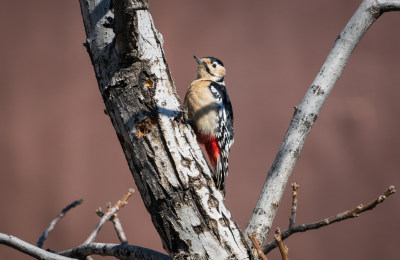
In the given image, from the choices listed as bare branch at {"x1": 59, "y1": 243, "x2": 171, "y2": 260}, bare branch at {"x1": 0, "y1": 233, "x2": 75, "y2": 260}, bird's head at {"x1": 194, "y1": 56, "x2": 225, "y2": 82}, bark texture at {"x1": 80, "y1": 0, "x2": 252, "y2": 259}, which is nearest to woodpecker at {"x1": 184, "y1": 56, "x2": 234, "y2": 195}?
bird's head at {"x1": 194, "y1": 56, "x2": 225, "y2": 82}

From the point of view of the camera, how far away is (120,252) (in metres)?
1.89

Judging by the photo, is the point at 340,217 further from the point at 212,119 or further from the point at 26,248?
the point at 212,119

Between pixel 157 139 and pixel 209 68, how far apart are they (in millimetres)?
2049

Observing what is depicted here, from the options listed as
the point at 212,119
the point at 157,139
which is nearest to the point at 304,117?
the point at 157,139

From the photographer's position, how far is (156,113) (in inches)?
65.9

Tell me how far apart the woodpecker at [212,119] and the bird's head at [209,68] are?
242 millimetres

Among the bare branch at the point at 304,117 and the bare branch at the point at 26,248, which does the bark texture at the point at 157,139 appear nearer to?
the bare branch at the point at 304,117

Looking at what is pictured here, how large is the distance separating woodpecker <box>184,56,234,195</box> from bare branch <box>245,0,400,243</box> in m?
0.94

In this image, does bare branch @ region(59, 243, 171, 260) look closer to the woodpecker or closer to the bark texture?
the bark texture

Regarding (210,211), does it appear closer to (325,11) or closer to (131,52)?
(131,52)

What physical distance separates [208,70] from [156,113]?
2.00 metres

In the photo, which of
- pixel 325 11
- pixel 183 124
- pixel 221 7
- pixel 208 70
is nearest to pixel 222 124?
pixel 208 70

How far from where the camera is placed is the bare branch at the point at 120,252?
178 centimetres

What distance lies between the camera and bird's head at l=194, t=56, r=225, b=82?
11.8 feet
